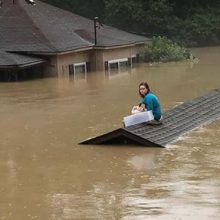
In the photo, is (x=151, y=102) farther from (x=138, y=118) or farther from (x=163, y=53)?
(x=163, y=53)

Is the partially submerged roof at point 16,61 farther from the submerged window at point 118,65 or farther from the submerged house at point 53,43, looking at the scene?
the submerged window at point 118,65

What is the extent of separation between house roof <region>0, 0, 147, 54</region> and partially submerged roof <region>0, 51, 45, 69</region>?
0.84 metres

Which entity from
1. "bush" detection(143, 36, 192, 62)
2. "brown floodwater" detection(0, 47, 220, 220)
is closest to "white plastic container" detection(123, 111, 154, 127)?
"brown floodwater" detection(0, 47, 220, 220)

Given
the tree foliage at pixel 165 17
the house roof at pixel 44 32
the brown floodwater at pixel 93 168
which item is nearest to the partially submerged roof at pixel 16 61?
the house roof at pixel 44 32

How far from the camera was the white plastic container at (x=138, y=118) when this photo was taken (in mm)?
14755

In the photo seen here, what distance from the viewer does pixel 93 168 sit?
39.7 feet

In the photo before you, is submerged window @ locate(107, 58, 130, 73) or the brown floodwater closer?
the brown floodwater

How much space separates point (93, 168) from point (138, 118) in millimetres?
3098

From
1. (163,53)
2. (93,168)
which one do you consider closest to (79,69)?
(163,53)

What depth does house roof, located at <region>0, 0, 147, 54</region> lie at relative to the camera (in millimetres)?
33938

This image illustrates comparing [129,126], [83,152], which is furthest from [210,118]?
[83,152]

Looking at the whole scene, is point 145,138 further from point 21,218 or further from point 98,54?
point 98,54

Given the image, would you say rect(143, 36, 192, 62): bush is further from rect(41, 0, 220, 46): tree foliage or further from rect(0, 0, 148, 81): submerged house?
rect(41, 0, 220, 46): tree foliage

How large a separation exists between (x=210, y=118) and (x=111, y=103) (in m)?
4.66
